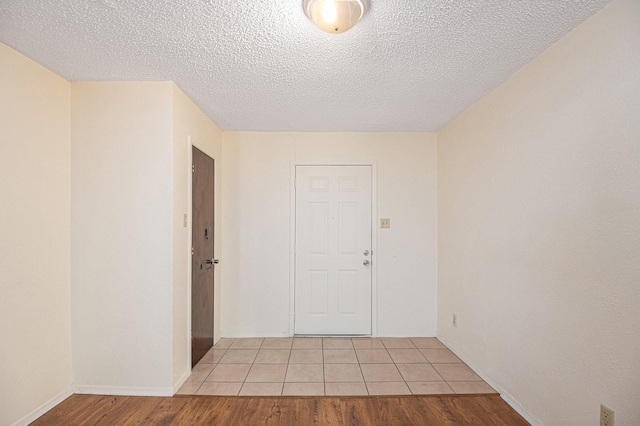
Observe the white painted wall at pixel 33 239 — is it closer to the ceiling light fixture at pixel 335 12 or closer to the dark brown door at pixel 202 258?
the dark brown door at pixel 202 258

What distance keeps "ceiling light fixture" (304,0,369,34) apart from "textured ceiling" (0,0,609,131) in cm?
7

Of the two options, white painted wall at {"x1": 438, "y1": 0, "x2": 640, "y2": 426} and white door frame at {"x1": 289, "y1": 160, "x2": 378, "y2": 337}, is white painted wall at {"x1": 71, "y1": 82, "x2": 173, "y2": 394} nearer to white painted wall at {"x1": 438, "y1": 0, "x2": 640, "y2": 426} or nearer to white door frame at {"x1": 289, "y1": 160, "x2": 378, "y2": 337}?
white door frame at {"x1": 289, "y1": 160, "x2": 378, "y2": 337}

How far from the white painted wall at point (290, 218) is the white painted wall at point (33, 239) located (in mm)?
1558

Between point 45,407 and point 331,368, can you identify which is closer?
point 45,407

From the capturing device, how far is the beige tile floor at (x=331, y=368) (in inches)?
98.3

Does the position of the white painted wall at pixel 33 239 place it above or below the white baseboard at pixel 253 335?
above

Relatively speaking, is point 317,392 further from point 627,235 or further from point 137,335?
point 627,235

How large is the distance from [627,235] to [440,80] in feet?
4.85

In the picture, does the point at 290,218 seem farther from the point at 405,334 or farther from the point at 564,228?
the point at 564,228

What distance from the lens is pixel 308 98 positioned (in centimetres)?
266

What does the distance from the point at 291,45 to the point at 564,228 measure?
6.25 ft

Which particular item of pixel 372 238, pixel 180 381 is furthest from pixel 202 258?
pixel 372 238

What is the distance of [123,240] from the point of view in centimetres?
239

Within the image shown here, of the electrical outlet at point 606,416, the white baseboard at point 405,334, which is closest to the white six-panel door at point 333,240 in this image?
the white baseboard at point 405,334
